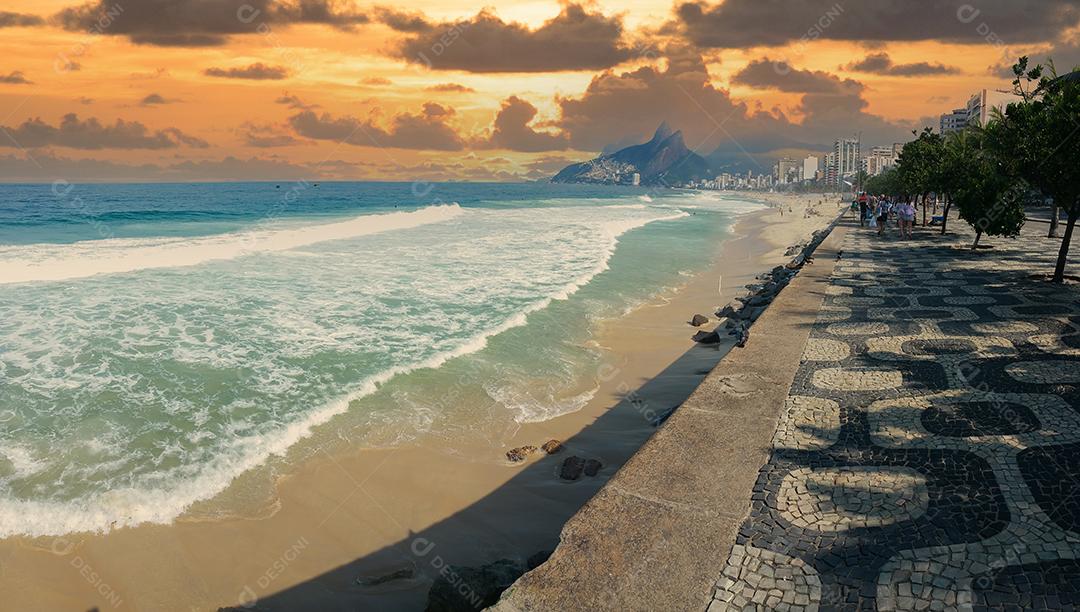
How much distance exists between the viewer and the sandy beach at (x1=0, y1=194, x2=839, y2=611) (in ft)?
23.3

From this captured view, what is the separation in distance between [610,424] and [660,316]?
856cm

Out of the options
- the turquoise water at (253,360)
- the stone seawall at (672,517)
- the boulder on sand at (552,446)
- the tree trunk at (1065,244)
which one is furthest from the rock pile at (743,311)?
the tree trunk at (1065,244)

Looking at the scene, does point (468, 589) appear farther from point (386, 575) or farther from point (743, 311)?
point (743, 311)

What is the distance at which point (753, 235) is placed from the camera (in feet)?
160

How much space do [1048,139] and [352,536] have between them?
56.1ft

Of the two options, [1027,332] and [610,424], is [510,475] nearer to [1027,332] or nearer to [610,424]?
[610,424]

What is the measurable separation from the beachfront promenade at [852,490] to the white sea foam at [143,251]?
26261 millimetres

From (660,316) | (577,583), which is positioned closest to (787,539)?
(577,583)

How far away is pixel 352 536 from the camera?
8.13 metres

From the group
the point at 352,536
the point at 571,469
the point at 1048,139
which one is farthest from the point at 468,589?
the point at 1048,139

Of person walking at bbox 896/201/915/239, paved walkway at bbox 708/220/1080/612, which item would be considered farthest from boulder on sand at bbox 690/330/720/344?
person walking at bbox 896/201/915/239

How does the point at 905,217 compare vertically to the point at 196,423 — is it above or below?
above

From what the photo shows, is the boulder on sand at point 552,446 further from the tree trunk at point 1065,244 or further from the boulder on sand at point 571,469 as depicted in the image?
the tree trunk at point 1065,244

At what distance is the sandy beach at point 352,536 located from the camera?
23.3ft
